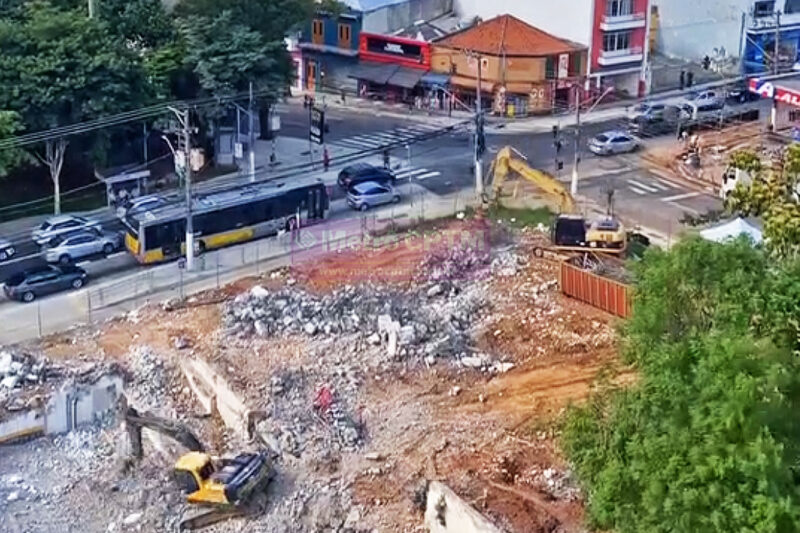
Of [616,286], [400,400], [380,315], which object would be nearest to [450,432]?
[400,400]

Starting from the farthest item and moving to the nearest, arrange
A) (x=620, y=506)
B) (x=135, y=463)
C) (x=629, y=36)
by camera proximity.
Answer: (x=629, y=36), (x=135, y=463), (x=620, y=506)

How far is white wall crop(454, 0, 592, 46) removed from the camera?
72.1m

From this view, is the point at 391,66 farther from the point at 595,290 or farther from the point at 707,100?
the point at 595,290

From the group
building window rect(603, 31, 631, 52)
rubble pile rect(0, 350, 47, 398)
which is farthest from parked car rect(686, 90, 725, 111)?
rubble pile rect(0, 350, 47, 398)

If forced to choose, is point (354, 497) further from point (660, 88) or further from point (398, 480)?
point (660, 88)

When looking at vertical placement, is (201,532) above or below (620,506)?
below

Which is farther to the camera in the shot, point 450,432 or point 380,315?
point 380,315

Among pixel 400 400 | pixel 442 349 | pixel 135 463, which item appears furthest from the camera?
pixel 442 349

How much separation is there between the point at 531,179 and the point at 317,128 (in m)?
12.4

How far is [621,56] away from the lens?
73562 millimetres

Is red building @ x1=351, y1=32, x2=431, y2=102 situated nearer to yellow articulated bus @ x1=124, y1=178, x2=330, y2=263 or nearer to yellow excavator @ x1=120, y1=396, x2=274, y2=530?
yellow articulated bus @ x1=124, y1=178, x2=330, y2=263

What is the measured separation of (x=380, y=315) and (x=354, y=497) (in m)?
9.97

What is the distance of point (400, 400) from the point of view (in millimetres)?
38844

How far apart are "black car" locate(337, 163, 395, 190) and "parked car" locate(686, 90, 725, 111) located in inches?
804
